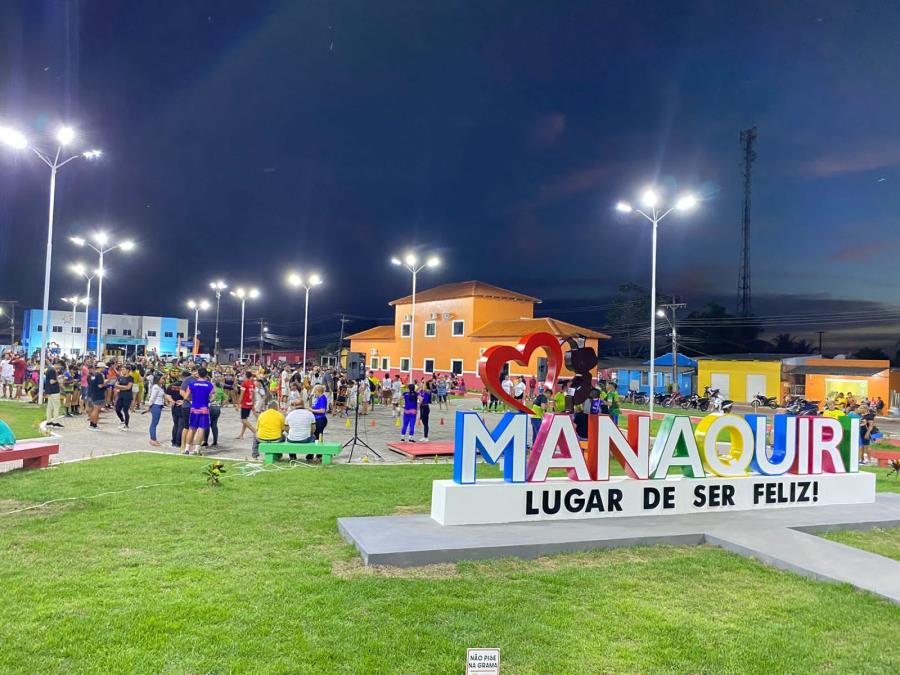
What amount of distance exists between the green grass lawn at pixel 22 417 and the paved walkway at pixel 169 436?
2.09 feet

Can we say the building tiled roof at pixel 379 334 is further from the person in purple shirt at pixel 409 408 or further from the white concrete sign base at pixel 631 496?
the white concrete sign base at pixel 631 496

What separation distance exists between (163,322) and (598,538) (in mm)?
87523

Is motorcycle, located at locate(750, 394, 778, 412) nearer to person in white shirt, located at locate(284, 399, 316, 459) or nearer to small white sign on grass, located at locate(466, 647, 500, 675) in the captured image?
person in white shirt, located at locate(284, 399, 316, 459)

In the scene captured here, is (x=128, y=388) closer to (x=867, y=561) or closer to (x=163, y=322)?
(x=867, y=561)

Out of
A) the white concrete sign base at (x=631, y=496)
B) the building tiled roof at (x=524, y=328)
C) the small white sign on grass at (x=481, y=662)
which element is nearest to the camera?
the small white sign on grass at (x=481, y=662)

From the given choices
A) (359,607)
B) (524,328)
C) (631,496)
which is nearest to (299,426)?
(631,496)

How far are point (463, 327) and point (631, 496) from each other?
37722 mm

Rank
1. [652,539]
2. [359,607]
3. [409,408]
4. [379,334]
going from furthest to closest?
[379,334] < [409,408] < [652,539] < [359,607]

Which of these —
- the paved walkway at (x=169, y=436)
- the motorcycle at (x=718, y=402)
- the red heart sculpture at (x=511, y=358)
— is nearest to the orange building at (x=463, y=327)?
the motorcycle at (x=718, y=402)

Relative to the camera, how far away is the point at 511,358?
348 inches

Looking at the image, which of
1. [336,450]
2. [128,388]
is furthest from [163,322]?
[336,450]

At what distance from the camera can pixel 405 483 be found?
10289mm

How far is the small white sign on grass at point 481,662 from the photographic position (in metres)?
2.55

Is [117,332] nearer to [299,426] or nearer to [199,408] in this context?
[199,408]
